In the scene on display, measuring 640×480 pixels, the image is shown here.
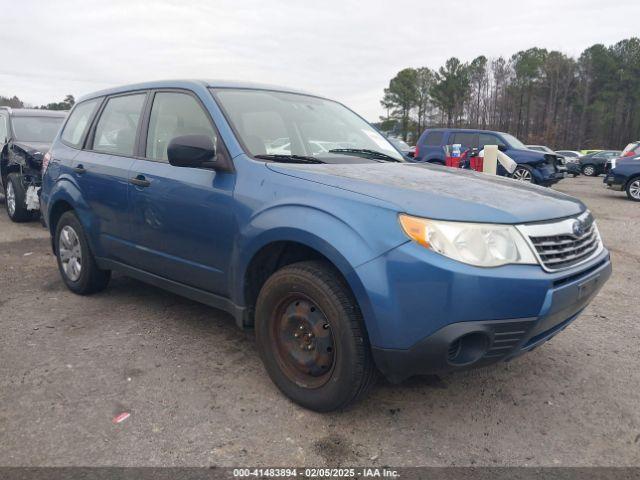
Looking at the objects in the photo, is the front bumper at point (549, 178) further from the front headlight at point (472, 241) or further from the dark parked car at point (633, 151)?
the front headlight at point (472, 241)

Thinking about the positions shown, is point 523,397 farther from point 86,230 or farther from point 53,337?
point 86,230

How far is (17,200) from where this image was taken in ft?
26.3

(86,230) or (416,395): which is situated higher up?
(86,230)

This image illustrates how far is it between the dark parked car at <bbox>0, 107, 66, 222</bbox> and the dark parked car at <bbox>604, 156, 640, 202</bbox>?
1356cm

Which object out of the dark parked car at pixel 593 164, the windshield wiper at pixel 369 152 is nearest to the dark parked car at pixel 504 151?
the windshield wiper at pixel 369 152

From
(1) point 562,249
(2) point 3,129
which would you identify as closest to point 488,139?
(2) point 3,129

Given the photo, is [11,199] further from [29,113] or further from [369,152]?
[369,152]

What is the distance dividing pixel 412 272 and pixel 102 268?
295 centimetres

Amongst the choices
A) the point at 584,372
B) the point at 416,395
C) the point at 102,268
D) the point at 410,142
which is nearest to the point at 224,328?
the point at 102,268

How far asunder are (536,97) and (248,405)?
77459 mm

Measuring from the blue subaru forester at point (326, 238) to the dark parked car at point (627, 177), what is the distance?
12.4m

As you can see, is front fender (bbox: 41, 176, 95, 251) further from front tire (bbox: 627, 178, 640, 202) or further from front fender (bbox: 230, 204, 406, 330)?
front tire (bbox: 627, 178, 640, 202)

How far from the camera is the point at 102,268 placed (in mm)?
4160

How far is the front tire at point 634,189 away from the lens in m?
13.6
